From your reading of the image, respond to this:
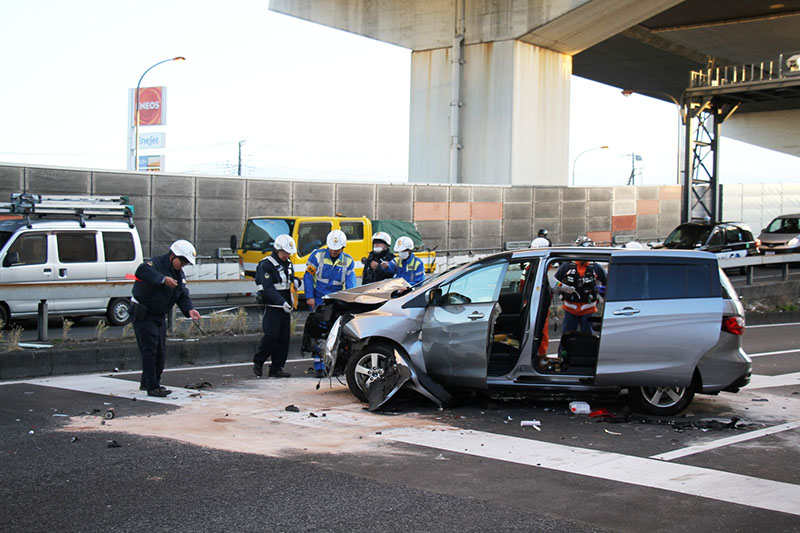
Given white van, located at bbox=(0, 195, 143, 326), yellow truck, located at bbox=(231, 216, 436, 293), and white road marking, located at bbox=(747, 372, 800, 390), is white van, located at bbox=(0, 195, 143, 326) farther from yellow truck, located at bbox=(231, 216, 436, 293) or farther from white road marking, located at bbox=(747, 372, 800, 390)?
white road marking, located at bbox=(747, 372, 800, 390)

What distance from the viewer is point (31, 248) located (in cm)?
1548

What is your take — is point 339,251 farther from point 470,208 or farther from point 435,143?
point 435,143

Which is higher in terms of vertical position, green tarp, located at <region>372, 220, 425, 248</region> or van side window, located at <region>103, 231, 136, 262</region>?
green tarp, located at <region>372, 220, 425, 248</region>

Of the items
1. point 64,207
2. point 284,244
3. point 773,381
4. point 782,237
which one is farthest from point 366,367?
point 782,237

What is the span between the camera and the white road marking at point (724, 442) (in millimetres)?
7266

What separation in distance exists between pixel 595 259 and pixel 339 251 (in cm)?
372

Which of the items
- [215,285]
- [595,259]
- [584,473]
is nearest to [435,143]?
[215,285]

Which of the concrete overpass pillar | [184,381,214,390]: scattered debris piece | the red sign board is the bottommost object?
[184,381,214,390]: scattered debris piece

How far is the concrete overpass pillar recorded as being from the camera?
116 feet

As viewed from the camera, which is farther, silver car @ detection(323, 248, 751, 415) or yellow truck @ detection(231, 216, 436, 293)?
yellow truck @ detection(231, 216, 436, 293)

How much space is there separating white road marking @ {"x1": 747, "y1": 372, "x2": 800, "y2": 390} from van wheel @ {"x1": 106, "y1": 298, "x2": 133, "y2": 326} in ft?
34.2

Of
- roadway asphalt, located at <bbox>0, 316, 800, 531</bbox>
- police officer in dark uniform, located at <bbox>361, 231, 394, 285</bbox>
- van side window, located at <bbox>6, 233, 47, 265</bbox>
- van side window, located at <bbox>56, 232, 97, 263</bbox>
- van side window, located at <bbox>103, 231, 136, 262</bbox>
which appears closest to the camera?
roadway asphalt, located at <bbox>0, 316, 800, 531</bbox>

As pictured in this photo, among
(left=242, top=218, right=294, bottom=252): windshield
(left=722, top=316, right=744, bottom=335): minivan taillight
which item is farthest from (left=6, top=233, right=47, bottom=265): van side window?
(left=722, top=316, right=744, bottom=335): minivan taillight

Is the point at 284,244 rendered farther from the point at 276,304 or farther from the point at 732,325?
the point at 732,325
